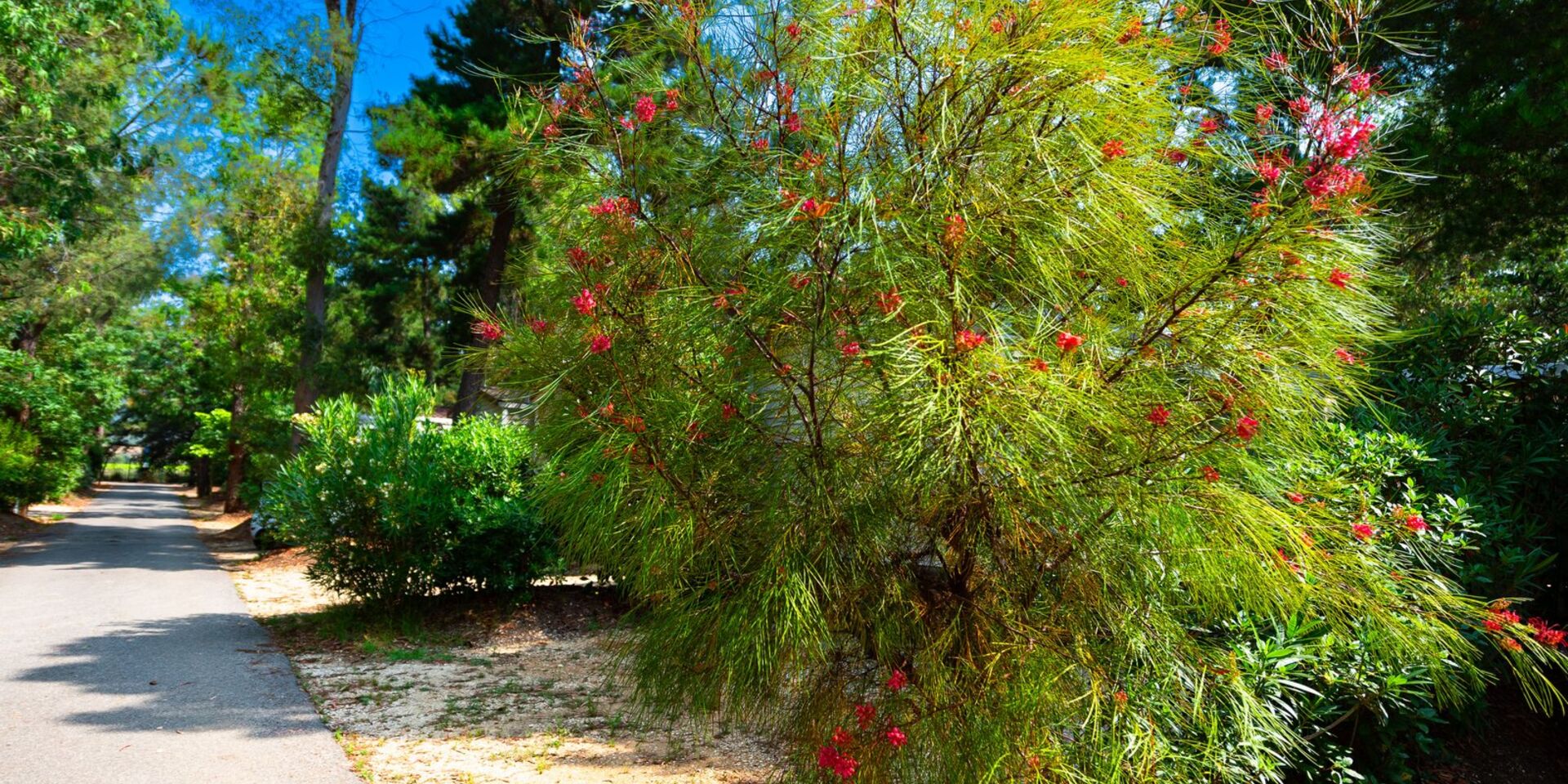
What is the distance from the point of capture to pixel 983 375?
2.04 m

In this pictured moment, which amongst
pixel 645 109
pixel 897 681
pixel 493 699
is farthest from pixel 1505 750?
pixel 493 699

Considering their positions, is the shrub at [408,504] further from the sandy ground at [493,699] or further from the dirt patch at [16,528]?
the dirt patch at [16,528]

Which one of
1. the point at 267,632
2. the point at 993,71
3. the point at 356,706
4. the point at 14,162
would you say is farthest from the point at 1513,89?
the point at 14,162

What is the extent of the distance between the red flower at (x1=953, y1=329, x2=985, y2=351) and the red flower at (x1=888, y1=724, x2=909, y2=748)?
3.43 ft

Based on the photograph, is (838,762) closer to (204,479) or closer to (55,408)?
(55,408)

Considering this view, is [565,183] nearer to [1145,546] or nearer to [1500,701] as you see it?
[1145,546]

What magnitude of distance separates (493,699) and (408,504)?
223 centimetres

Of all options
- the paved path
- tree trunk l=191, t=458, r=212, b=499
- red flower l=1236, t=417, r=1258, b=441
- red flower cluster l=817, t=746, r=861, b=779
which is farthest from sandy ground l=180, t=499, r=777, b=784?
tree trunk l=191, t=458, r=212, b=499

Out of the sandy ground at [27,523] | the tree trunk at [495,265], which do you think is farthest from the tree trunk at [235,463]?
the tree trunk at [495,265]

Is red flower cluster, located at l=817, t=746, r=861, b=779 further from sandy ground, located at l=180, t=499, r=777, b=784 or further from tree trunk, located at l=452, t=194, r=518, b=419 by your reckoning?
tree trunk, located at l=452, t=194, r=518, b=419

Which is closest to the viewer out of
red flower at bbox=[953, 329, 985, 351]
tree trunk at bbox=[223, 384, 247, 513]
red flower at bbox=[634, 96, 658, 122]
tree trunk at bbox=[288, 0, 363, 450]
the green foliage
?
red flower at bbox=[953, 329, 985, 351]

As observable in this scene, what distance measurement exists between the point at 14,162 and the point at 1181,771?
13422 mm

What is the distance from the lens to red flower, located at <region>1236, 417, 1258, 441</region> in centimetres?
210

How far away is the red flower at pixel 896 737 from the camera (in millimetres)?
2242
